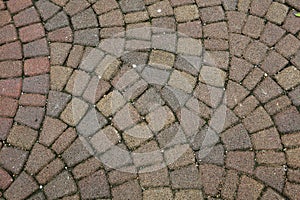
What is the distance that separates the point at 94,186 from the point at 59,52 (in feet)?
4.88

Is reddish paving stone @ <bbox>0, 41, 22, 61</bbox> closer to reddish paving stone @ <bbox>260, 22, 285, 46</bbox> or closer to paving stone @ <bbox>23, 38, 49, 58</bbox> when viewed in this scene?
paving stone @ <bbox>23, 38, 49, 58</bbox>

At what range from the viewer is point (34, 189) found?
3330 mm

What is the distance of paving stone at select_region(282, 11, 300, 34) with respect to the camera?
4.05 meters

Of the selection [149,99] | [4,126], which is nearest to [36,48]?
[4,126]

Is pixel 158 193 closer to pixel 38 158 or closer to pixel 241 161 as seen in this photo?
pixel 241 161

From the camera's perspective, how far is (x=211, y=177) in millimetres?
3346

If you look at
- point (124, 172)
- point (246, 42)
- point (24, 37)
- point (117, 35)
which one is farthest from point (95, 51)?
point (246, 42)

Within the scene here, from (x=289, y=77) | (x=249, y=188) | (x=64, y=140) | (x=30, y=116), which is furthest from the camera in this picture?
(x=289, y=77)

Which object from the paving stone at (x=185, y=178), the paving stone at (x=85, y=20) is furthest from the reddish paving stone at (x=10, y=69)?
the paving stone at (x=185, y=178)

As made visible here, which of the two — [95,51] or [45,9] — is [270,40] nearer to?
[95,51]

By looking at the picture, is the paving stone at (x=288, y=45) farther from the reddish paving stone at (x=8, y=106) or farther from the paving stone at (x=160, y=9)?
the reddish paving stone at (x=8, y=106)

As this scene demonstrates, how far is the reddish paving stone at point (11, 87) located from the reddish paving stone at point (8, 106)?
0.18 feet

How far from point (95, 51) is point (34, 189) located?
4.96 ft

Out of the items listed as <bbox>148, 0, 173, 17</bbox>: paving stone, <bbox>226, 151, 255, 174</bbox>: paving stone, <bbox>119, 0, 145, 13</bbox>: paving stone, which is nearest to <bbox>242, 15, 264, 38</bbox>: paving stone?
<bbox>148, 0, 173, 17</bbox>: paving stone
